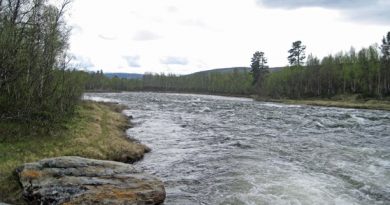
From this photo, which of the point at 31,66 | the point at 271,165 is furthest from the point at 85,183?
the point at 31,66

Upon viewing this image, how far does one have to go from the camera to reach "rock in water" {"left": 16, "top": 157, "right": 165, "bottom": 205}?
42.0 feet

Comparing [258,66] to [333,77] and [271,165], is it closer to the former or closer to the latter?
[333,77]

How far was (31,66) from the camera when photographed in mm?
25672

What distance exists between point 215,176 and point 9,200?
959 centimetres

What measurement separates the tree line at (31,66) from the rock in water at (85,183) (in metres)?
8.36

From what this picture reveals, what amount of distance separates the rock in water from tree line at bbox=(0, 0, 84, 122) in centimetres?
836

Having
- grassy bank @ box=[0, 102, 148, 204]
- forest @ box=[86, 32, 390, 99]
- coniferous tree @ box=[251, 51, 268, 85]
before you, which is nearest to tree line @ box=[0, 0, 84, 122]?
grassy bank @ box=[0, 102, 148, 204]

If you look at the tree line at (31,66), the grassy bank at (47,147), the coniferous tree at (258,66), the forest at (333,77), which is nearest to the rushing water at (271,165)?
the grassy bank at (47,147)

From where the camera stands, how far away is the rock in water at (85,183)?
12.8m

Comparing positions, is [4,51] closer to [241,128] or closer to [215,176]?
[215,176]

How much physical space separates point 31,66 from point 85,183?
15270 millimetres

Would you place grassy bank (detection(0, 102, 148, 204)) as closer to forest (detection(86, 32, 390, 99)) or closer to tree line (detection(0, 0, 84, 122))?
tree line (detection(0, 0, 84, 122))

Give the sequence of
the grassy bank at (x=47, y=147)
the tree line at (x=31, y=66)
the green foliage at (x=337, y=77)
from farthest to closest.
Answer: the green foliage at (x=337, y=77) < the tree line at (x=31, y=66) < the grassy bank at (x=47, y=147)

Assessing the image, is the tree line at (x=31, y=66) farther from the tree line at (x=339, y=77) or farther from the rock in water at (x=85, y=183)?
the tree line at (x=339, y=77)
